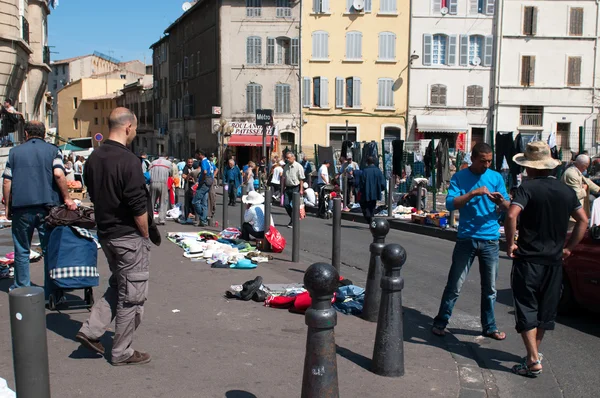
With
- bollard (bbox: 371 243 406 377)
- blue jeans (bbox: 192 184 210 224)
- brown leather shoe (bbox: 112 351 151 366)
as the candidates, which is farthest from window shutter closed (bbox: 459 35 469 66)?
brown leather shoe (bbox: 112 351 151 366)

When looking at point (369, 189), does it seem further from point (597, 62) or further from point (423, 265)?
point (597, 62)

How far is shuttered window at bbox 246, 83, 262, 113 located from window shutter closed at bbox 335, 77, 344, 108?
5.00m

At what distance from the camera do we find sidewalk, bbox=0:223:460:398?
4.64m

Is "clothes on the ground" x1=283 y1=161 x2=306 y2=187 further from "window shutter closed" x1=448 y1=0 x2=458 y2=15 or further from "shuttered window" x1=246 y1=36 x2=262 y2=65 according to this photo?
"window shutter closed" x1=448 y1=0 x2=458 y2=15

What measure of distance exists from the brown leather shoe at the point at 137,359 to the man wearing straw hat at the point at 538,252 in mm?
2972

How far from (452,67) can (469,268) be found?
3639 cm

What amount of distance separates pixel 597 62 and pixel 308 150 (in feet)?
61.6

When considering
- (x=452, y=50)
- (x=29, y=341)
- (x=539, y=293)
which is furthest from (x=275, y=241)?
(x=452, y=50)

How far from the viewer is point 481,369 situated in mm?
5453

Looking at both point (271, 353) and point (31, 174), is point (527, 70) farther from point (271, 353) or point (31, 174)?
point (271, 353)

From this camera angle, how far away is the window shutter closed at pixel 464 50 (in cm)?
4009

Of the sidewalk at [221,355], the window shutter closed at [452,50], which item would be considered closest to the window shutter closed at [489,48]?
the window shutter closed at [452,50]

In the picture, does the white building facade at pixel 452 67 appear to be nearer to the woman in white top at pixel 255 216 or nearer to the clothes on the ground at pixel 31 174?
the woman in white top at pixel 255 216

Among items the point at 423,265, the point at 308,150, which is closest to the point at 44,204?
the point at 423,265
